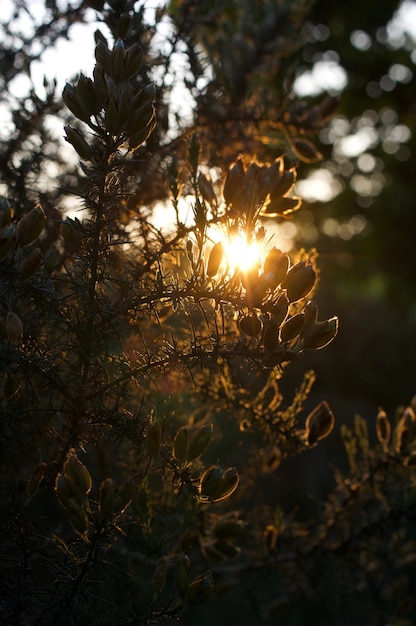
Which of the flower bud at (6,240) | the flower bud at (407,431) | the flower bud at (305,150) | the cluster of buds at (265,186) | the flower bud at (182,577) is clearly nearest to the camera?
the flower bud at (6,240)

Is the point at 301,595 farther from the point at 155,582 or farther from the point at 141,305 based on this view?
the point at 141,305

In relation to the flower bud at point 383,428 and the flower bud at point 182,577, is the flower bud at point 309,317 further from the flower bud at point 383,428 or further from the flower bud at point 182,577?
the flower bud at point 383,428

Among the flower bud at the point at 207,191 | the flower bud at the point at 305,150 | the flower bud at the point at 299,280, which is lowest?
the flower bud at the point at 299,280

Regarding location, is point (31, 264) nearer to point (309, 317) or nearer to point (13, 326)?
point (13, 326)

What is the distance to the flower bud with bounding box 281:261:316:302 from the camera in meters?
0.86

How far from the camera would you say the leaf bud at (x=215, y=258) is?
88cm

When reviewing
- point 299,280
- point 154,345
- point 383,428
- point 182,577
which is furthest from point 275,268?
point 383,428

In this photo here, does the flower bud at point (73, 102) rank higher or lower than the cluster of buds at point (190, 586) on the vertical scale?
higher

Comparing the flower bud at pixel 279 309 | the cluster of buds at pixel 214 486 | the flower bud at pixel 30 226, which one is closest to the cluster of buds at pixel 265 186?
the flower bud at pixel 279 309

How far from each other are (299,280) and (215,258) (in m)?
0.13

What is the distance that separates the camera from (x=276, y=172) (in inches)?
44.4

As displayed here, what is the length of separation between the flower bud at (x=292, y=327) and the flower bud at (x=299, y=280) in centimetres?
3

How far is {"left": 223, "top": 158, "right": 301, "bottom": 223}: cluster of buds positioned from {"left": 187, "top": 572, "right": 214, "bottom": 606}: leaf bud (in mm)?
582

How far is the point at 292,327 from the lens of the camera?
86 centimetres
